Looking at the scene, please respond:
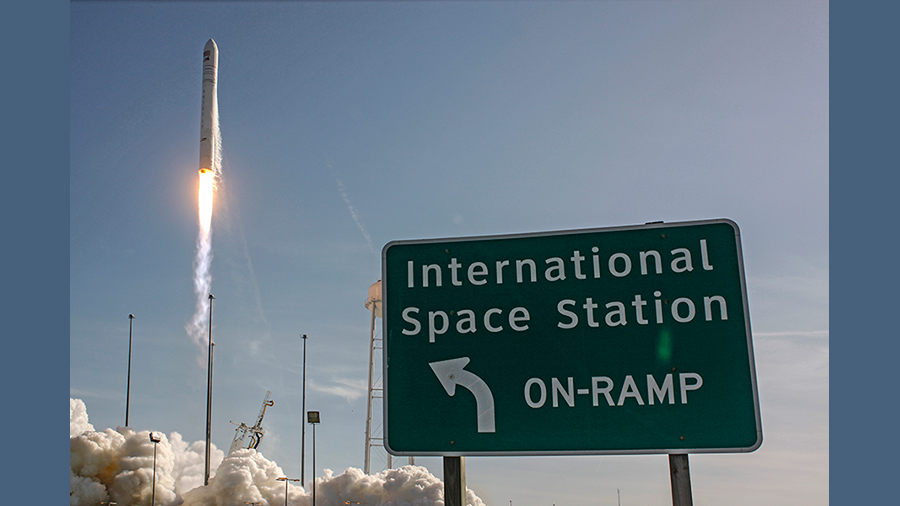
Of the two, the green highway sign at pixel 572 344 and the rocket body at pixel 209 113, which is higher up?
the rocket body at pixel 209 113

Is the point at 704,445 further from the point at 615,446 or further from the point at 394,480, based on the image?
the point at 394,480

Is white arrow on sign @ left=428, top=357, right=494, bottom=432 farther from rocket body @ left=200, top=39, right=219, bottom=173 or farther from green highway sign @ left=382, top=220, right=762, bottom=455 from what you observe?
rocket body @ left=200, top=39, right=219, bottom=173

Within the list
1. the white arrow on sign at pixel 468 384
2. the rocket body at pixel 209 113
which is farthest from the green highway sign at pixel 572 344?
the rocket body at pixel 209 113

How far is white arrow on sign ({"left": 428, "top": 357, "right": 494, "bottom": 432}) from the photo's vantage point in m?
6.68

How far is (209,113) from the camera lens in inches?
2290

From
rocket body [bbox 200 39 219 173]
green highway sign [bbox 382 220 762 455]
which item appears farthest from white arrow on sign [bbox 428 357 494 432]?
rocket body [bbox 200 39 219 173]

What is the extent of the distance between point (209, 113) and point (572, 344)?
55424mm

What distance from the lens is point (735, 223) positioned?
6723 mm

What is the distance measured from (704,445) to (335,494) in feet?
310

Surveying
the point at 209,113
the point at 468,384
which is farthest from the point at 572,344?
the point at 209,113

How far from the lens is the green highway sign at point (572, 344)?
6441 mm

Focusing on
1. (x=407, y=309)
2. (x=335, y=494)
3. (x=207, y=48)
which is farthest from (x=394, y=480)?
(x=407, y=309)

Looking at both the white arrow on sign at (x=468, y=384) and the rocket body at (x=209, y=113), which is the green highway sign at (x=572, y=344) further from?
the rocket body at (x=209, y=113)

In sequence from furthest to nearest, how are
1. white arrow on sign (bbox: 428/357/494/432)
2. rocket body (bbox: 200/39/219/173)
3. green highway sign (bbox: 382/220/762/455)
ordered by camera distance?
1. rocket body (bbox: 200/39/219/173)
2. white arrow on sign (bbox: 428/357/494/432)
3. green highway sign (bbox: 382/220/762/455)
